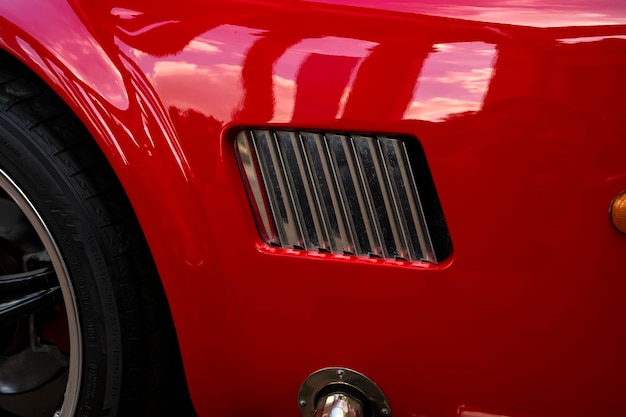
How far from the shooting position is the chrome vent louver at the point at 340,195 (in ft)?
3.94

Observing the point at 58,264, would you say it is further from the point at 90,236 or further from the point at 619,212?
the point at 619,212

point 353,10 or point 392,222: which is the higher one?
point 353,10

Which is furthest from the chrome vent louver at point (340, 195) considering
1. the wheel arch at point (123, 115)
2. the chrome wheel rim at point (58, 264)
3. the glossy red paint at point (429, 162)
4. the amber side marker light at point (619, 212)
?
the chrome wheel rim at point (58, 264)

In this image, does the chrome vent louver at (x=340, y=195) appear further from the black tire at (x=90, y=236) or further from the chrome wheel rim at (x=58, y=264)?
the chrome wheel rim at (x=58, y=264)

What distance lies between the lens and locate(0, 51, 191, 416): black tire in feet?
4.58

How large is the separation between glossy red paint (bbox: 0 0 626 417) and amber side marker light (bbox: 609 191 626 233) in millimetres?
11

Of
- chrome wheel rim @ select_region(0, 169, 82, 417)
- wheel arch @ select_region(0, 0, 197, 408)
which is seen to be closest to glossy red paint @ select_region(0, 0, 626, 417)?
wheel arch @ select_region(0, 0, 197, 408)

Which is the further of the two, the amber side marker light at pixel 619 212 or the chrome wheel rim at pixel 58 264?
the chrome wheel rim at pixel 58 264

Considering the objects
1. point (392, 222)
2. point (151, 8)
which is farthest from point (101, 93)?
point (392, 222)

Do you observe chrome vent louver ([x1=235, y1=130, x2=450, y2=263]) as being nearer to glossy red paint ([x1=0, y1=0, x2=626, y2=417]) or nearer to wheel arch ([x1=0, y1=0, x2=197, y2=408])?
glossy red paint ([x1=0, y1=0, x2=626, y2=417])

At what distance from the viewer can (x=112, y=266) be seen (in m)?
1.40

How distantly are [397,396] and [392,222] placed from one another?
31 centimetres

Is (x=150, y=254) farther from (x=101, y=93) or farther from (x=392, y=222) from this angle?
(x=392, y=222)

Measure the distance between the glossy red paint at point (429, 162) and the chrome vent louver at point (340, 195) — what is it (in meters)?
0.03
